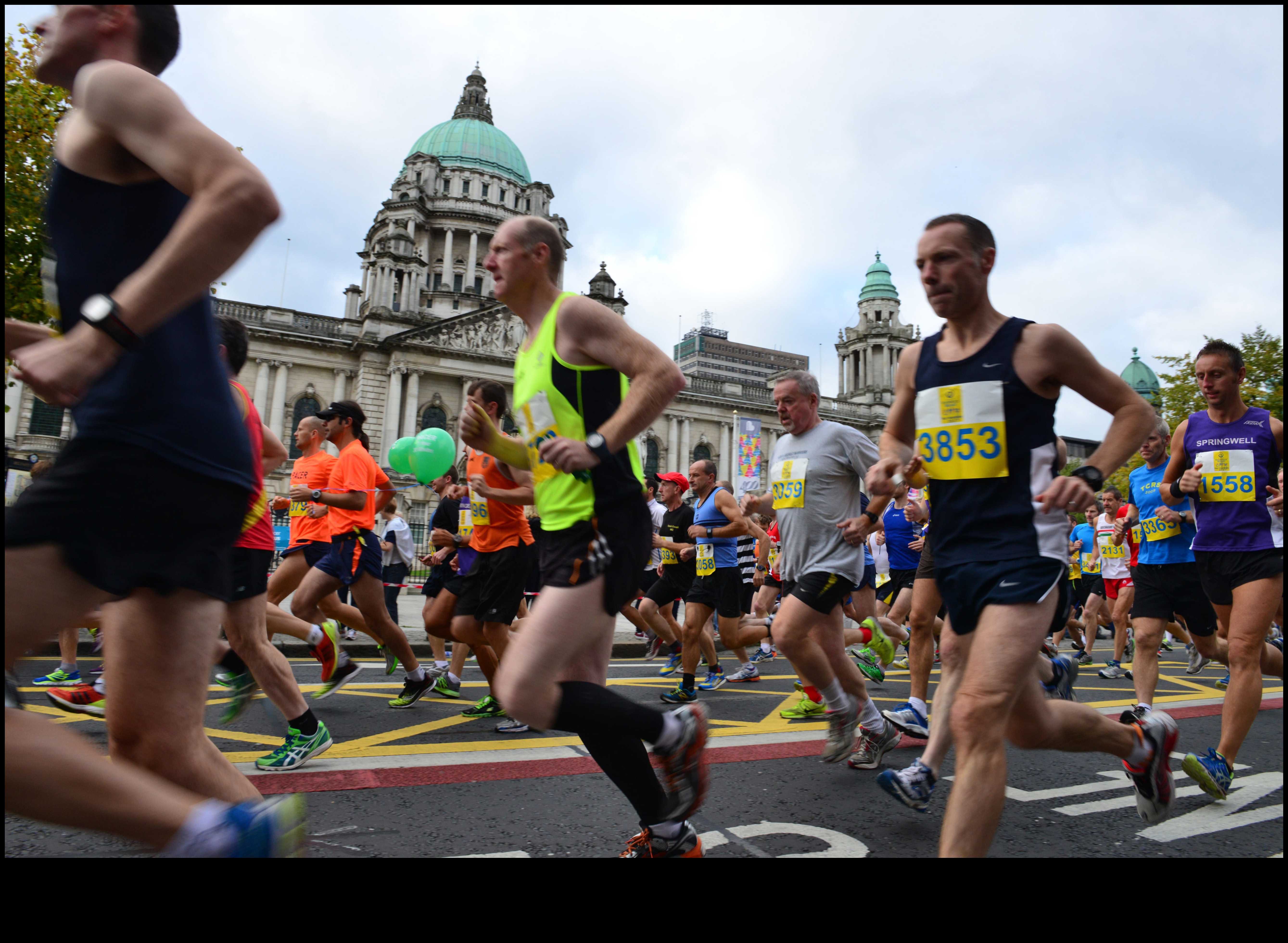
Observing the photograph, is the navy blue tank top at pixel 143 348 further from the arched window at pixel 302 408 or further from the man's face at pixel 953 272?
the arched window at pixel 302 408

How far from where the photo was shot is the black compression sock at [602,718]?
8.42 feet

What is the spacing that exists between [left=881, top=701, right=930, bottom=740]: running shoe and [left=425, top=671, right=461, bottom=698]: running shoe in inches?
136

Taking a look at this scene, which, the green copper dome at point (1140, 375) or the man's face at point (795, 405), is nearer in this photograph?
the man's face at point (795, 405)

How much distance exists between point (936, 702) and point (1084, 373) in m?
1.47

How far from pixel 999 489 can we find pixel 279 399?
44.2m

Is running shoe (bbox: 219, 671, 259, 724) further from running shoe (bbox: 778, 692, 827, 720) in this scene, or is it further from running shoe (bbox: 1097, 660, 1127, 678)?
running shoe (bbox: 1097, 660, 1127, 678)

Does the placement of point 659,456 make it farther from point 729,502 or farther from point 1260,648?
point 1260,648

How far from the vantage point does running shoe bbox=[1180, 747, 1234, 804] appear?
3.80 metres

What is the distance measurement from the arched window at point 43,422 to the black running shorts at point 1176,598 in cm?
4413

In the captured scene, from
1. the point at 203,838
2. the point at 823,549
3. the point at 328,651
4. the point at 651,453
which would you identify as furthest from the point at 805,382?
the point at 651,453

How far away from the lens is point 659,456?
2052 inches

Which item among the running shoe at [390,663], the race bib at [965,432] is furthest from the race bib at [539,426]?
the running shoe at [390,663]

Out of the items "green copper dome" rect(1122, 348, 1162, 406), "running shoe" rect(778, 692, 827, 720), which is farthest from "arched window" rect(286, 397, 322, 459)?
"green copper dome" rect(1122, 348, 1162, 406)
